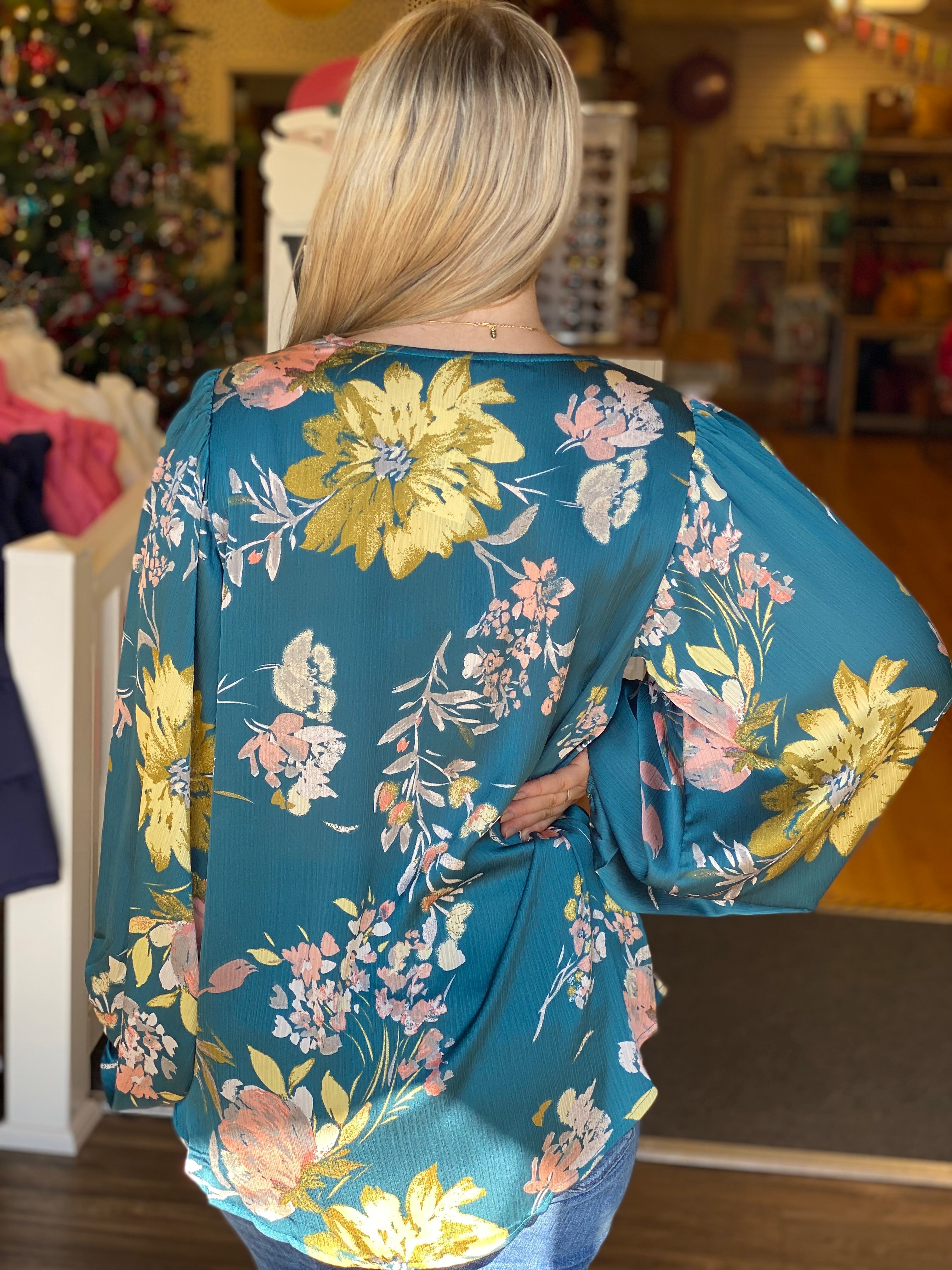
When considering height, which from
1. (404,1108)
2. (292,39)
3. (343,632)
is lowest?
(404,1108)

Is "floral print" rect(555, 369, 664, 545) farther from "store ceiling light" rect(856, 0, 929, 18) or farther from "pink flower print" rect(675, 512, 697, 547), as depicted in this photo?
"store ceiling light" rect(856, 0, 929, 18)

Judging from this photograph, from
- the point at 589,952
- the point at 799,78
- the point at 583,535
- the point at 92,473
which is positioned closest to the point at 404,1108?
the point at 589,952

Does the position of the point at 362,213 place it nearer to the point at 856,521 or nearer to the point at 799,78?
the point at 856,521

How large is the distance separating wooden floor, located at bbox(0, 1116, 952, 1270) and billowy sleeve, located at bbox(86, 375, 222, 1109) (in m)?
1.11

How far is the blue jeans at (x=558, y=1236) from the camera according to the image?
128cm

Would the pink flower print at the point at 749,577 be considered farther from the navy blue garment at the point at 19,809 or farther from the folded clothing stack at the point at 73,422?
the folded clothing stack at the point at 73,422

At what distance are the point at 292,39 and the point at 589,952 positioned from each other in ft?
28.6

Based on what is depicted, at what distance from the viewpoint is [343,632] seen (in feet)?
3.84

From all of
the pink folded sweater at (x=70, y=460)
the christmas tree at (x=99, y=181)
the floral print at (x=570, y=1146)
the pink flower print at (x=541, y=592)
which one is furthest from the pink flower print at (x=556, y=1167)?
the christmas tree at (x=99, y=181)

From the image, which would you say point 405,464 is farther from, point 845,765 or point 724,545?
point 845,765

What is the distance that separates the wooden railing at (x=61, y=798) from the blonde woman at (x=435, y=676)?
1060 millimetres

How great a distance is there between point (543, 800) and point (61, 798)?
4.33ft

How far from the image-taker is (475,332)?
119 cm

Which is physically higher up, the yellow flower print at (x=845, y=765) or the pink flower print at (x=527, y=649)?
the pink flower print at (x=527, y=649)
